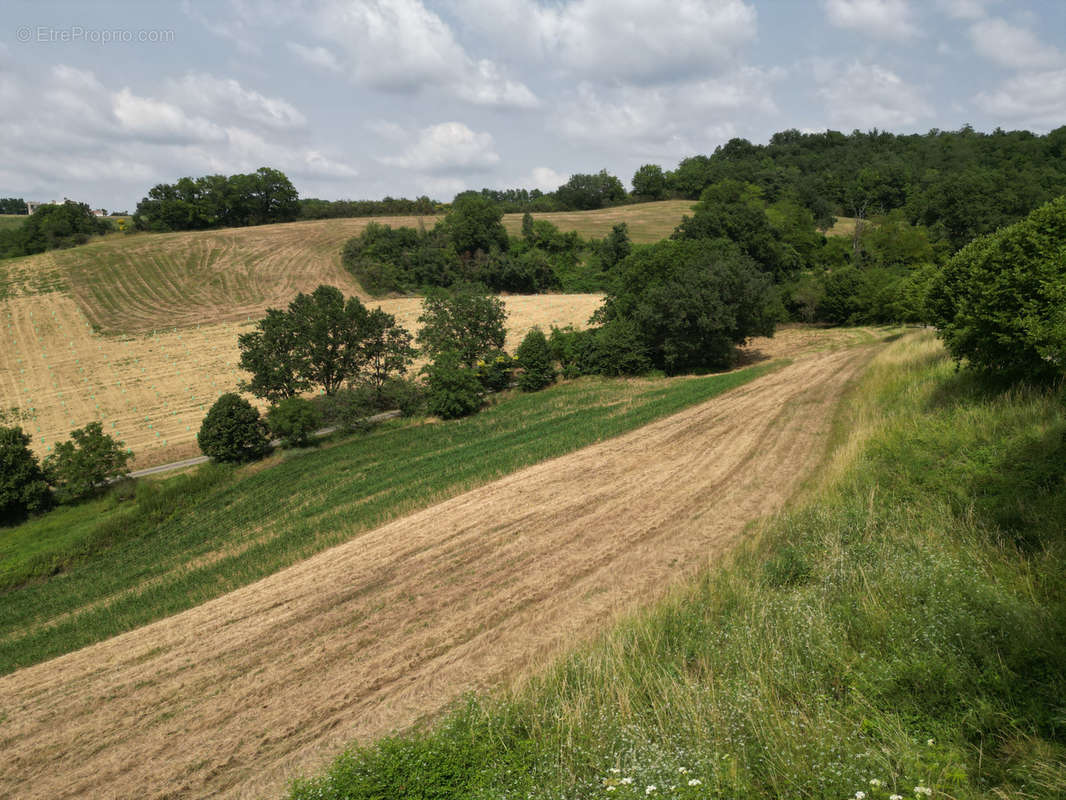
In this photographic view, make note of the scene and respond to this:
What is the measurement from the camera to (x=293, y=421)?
33.4 metres

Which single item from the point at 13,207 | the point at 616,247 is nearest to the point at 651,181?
the point at 616,247

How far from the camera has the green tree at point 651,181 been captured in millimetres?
129500

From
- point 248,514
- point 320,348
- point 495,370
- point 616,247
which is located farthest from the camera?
point 616,247

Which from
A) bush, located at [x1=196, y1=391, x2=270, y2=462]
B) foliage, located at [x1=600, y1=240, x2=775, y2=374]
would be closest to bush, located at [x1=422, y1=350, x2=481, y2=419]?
bush, located at [x1=196, y1=391, x2=270, y2=462]

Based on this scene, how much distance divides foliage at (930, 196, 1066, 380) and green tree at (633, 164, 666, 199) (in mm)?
122358

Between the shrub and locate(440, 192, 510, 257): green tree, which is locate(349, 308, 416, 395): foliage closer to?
the shrub

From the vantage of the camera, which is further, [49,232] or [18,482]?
[49,232]

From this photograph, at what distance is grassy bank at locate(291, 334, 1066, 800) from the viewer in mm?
5281

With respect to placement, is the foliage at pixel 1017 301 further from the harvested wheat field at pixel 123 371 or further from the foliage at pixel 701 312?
the harvested wheat field at pixel 123 371

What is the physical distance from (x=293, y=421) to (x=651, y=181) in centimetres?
11902

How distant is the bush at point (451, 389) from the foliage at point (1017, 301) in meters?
25.8

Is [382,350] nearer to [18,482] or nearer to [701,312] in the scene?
[18,482]

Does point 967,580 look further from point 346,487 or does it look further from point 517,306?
point 517,306

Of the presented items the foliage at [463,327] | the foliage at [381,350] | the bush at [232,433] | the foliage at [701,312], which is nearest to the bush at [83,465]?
the bush at [232,433]
